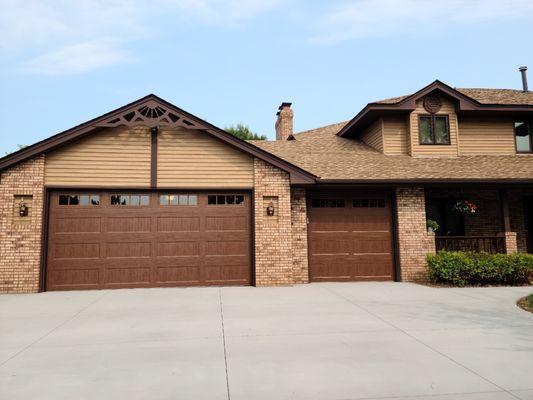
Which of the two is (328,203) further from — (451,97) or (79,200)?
(79,200)

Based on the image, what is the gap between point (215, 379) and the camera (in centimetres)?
415

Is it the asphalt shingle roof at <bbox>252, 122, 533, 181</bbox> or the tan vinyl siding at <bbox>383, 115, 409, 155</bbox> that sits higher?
the tan vinyl siding at <bbox>383, 115, 409, 155</bbox>

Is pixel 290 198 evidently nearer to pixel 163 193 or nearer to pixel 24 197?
pixel 163 193

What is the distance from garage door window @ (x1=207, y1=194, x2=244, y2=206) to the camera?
451 inches

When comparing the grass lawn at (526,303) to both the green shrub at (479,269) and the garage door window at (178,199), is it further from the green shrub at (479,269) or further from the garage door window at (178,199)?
the garage door window at (178,199)

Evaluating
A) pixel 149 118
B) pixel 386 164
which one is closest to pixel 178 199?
pixel 149 118

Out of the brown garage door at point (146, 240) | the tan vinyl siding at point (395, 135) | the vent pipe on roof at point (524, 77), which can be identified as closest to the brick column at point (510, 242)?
the tan vinyl siding at point (395, 135)

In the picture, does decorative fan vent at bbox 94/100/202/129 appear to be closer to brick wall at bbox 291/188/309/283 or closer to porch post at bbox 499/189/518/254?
brick wall at bbox 291/188/309/283

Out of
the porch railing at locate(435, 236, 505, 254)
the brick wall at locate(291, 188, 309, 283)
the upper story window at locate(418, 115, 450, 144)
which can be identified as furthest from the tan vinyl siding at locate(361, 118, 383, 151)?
the brick wall at locate(291, 188, 309, 283)

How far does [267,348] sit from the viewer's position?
5.18m

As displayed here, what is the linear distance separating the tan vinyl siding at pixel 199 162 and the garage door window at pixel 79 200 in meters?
1.83

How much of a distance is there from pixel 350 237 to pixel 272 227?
261cm

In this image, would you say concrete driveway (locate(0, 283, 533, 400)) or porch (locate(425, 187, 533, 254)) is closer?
concrete driveway (locate(0, 283, 533, 400))

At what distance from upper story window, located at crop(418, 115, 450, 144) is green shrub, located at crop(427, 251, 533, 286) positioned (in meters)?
4.59
